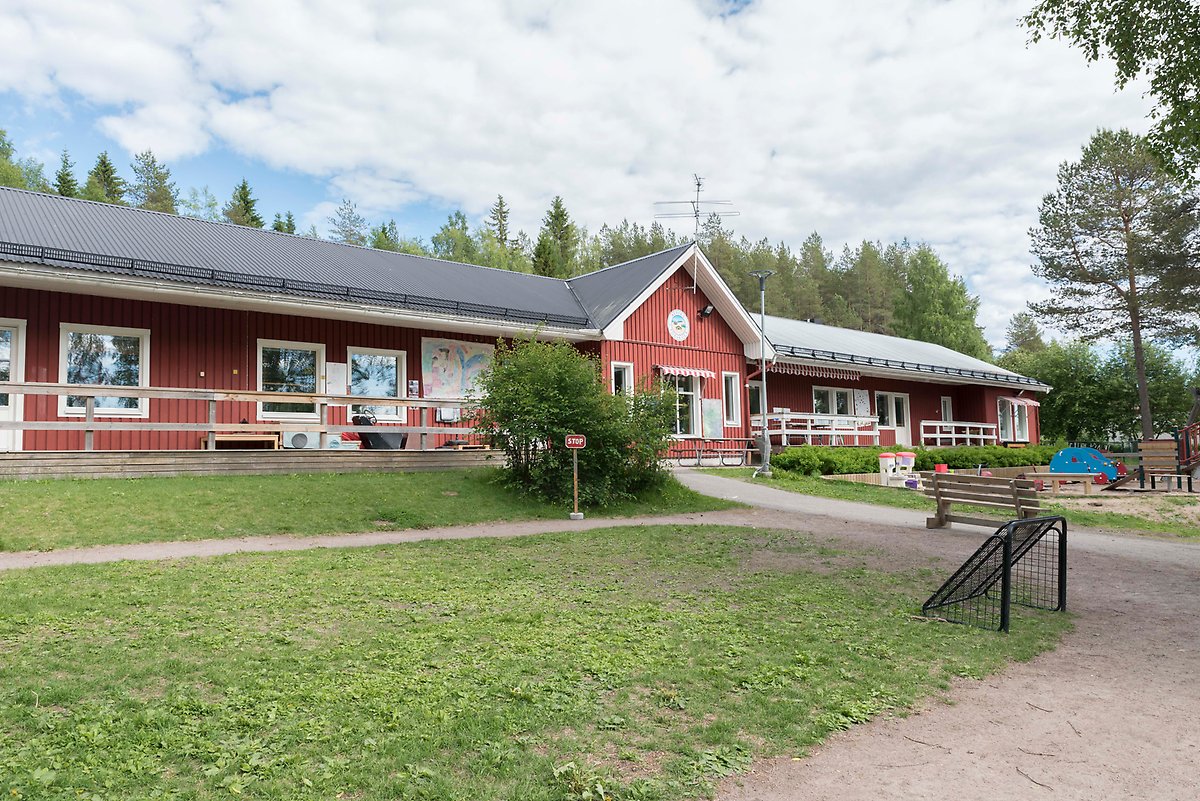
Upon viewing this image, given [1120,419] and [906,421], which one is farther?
[1120,419]

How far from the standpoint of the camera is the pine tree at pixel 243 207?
170 feet

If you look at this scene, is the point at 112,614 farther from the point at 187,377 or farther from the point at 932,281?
the point at 932,281

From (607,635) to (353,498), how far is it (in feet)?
24.8

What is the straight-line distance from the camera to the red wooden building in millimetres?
14406

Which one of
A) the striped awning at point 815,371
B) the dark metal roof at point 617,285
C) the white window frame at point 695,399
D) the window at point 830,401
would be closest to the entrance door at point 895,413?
the window at point 830,401

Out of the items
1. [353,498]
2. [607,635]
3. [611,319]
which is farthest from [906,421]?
[607,635]

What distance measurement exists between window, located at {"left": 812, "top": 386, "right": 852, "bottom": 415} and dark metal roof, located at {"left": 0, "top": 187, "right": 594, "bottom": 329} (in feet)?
33.1

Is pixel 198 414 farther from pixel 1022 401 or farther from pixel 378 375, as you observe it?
pixel 1022 401

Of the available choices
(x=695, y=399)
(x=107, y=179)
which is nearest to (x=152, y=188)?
(x=107, y=179)

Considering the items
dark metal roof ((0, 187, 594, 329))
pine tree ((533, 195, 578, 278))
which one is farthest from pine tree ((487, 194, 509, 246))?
dark metal roof ((0, 187, 594, 329))

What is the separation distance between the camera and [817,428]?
25.8 metres

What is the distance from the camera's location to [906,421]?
104 feet

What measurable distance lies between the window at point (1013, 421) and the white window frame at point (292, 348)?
29.7m

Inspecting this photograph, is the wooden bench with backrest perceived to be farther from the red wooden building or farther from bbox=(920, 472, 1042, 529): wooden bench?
bbox=(920, 472, 1042, 529): wooden bench
